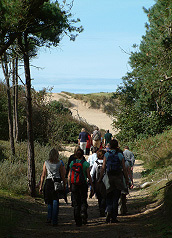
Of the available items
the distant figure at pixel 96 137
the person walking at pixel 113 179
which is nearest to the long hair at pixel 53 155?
the person walking at pixel 113 179

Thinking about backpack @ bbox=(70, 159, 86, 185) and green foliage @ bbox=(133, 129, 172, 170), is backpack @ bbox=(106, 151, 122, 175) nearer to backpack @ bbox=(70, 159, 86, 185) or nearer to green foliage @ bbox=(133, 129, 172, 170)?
backpack @ bbox=(70, 159, 86, 185)

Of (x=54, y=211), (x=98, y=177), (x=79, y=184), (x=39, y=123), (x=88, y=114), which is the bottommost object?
(x=54, y=211)

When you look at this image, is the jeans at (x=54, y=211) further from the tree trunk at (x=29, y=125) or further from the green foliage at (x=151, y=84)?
the green foliage at (x=151, y=84)

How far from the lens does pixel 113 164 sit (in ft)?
28.6

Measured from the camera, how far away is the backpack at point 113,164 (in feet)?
28.6

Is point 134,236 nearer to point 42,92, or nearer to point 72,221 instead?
point 72,221

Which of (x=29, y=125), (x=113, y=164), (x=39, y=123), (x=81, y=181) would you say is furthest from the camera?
(x=39, y=123)

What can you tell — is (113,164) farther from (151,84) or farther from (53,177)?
(151,84)

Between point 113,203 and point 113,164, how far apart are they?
2.88 feet

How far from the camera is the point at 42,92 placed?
3222 centimetres

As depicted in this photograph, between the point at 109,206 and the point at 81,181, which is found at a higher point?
the point at 81,181

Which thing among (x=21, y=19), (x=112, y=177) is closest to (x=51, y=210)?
(x=112, y=177)

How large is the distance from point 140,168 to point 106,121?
42402 mm

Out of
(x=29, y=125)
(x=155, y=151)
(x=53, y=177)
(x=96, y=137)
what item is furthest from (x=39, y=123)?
(x=53, y=177)
